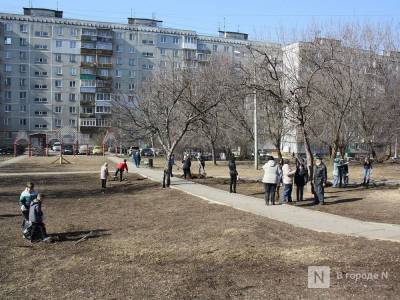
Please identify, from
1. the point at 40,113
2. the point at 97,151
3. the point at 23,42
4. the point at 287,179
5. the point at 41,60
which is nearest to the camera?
the point at 287,179

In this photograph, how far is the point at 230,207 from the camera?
1559 centimetres

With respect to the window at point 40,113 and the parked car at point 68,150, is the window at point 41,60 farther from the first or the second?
the parked car at point 68,150

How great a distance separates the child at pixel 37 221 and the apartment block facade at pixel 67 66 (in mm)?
75993

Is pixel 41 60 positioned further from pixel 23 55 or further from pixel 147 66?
Result: pixel 147 66

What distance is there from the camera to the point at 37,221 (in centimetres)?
1194

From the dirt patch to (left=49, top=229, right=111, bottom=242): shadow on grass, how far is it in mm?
26

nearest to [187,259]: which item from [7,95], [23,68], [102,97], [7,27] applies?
[102,97]

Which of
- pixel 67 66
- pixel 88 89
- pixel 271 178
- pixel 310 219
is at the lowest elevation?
pixel 310 219

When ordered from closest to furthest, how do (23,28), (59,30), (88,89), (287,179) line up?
(287,179) < (23,28) < (59,30) < (88,89)

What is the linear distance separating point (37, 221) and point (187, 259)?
4410 mm

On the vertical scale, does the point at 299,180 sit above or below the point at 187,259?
above

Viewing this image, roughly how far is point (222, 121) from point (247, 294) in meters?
37.2

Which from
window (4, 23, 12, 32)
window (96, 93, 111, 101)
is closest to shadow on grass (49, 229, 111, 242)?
window (96, 93, 111, 101)

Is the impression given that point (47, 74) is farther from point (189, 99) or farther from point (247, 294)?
point (247, 294)
